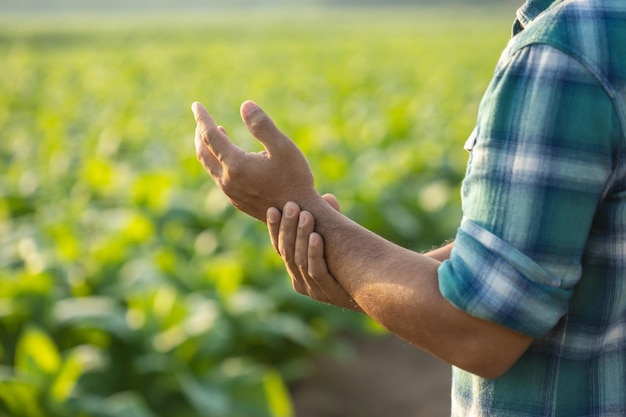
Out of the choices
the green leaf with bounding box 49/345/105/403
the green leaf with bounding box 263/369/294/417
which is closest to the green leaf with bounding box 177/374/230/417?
the green leaf with bounding box 263/369/294/417

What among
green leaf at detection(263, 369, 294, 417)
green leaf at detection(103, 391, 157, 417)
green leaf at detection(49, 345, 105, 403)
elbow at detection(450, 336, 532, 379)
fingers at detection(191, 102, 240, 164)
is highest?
fingers at detection(191, 102, 240, 164)

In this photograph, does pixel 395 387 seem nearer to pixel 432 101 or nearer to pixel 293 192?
pixel 293 192

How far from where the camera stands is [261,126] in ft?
4.72

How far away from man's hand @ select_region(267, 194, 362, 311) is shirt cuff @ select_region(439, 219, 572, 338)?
26cm

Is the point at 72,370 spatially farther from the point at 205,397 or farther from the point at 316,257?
the point at 316,257

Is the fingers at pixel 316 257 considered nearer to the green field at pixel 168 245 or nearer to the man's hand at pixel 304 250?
the man's hand at pixel 304 250

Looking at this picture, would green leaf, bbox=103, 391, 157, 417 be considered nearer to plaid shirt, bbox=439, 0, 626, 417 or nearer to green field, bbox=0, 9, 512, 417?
green field, bbox=0, 9, 512, 417

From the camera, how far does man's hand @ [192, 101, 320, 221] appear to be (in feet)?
4.76

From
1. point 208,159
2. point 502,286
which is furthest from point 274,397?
point 502,286

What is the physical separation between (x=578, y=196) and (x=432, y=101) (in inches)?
364

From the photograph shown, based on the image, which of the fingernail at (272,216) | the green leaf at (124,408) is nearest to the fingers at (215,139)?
the fingernail at (272,216)

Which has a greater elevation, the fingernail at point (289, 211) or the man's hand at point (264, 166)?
the man's hand at point (264, 166)

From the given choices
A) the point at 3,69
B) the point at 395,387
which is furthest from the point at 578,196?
the point at 3,69

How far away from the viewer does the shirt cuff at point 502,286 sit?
1.20m
